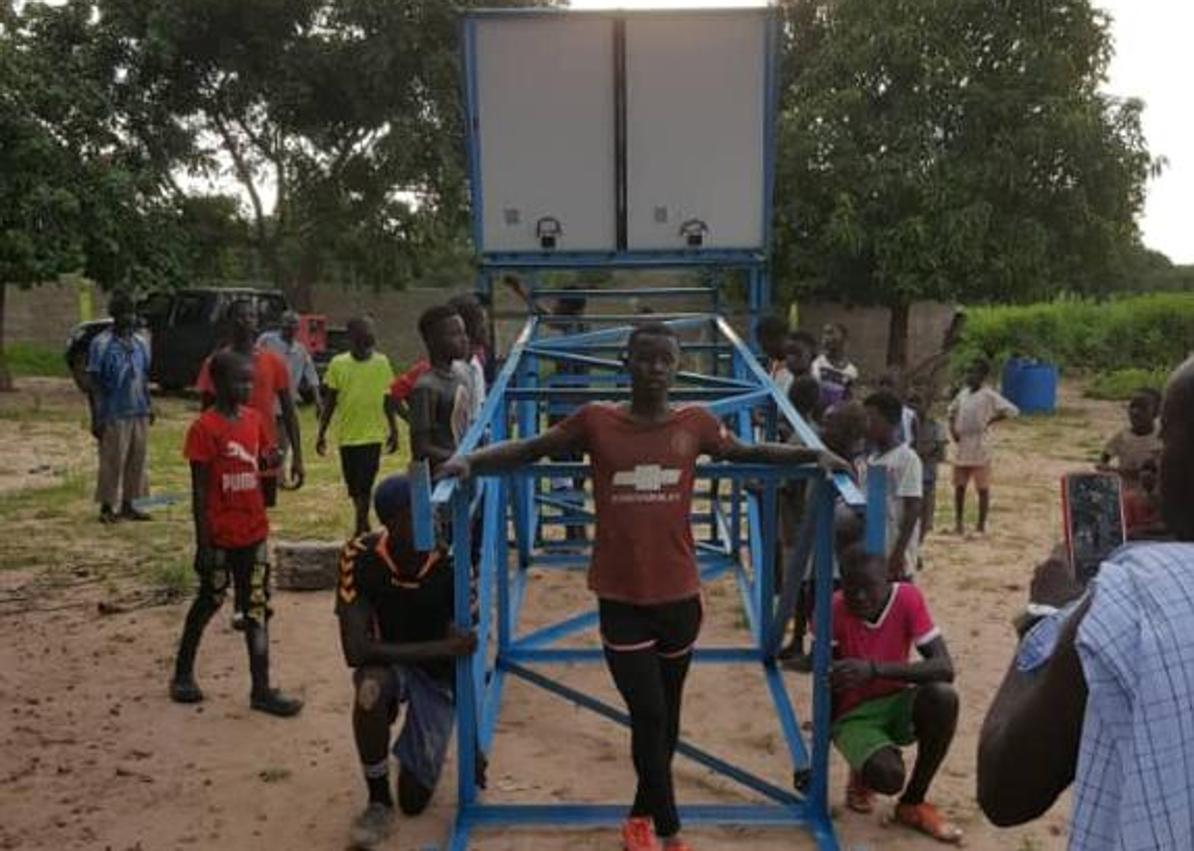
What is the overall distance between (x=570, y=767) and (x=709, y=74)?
359 centimetres

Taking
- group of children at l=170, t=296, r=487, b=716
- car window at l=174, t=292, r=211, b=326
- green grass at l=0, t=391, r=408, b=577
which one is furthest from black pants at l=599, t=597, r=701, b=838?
car window at l=174, t=292, r=211, b=326

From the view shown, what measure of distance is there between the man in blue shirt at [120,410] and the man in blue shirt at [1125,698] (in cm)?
807

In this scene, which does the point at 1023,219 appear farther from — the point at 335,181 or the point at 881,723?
the point at 881,723

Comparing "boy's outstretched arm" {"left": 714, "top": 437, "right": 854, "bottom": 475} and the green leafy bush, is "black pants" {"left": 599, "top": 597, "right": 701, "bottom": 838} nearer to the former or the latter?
"boy's outstretched arm" {"left": 714, "top": 437, "right": 854, "bottom": 475}

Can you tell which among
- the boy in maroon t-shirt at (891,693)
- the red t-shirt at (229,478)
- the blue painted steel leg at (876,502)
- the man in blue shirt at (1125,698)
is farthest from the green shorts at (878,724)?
the man in blue shirt at (1125,698)

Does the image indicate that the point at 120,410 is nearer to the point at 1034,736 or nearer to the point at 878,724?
the point at 878,724

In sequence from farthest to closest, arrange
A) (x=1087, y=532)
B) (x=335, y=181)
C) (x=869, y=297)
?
(x=335, y=181), (x=869, y=297), (x=1087, y=532)

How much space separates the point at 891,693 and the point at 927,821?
438 millimetres

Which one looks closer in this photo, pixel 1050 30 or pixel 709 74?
pixel 709 74

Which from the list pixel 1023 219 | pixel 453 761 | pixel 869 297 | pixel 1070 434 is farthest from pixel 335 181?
pixel 453 761

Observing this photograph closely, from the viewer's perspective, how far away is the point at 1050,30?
1717 cm

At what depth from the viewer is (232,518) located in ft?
16.2

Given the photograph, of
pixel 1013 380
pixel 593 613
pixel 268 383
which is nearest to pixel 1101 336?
pixel 1013 380

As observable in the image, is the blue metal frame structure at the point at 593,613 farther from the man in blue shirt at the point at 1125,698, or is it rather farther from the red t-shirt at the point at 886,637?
the man in blue shirt at the point at 1125,698
